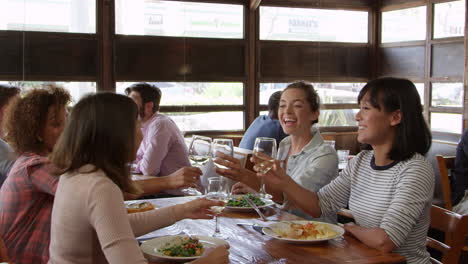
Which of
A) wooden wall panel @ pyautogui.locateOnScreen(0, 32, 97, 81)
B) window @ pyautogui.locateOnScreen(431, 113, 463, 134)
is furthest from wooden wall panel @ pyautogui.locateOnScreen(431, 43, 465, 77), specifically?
wooden wall panel @ pyautogui.locateOnScreen(0, 32, 97, 81)

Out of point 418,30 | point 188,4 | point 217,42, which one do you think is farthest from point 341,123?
point 188,4

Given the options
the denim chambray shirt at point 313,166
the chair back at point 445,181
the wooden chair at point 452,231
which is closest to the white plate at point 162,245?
the denim chambray shirt at point 313,166

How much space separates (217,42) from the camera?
257 inches

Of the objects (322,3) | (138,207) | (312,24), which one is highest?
(322,3)

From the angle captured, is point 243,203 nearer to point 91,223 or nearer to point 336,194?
point 336,194

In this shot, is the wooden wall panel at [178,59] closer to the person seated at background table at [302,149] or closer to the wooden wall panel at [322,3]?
the wooden wall panel at [322,3]

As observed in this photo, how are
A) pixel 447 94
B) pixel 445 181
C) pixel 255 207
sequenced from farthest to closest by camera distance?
pixel 447 94 < pixel 445 181 < pixel 255 207

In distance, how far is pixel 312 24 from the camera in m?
7.07

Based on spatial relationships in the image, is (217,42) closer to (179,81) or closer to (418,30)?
(179,81)

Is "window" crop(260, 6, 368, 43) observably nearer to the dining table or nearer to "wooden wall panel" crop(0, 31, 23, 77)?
"wooden wall panel" crop(0, 31, 23, 77)

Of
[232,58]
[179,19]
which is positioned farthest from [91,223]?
[232,58]

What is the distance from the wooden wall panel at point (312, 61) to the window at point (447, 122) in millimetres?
1292

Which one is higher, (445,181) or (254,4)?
→ (254,4)

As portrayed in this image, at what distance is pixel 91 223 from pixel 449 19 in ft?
19.0
